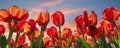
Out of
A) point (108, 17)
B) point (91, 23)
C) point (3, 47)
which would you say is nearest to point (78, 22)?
point (108, 17)

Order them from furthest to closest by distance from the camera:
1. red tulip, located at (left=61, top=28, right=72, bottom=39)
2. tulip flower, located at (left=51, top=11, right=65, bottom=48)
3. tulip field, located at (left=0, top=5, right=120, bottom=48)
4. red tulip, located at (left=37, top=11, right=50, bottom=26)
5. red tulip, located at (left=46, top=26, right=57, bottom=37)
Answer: red tulip, located at (left=61, top=28, right=72, bottom=39) → red tulip, located at (left=46, top=26, right=57, bottom=37) → tulip flower, located at (left=51, top=11, right=65, bottom=48) → red tulip, located at (left=37, top=11, right=50, bottom=26) → tulip field, located at (left=0, top=5, right=120, bottom=48)

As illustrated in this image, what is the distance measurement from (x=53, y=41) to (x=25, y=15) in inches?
89.6

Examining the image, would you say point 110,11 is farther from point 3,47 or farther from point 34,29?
point 3,47

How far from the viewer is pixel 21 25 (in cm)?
522

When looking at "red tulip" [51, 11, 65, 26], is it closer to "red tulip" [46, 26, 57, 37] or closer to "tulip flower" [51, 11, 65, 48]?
"tulip flower" [51, 11, 65, 48]

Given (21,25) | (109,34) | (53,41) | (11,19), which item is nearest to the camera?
(11,19)

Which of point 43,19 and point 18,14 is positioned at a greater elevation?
point 18,14

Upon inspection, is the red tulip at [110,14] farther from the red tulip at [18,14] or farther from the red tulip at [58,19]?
the red tulip at [18,14]

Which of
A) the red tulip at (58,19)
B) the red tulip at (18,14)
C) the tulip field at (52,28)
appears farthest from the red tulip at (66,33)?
the red tulip at (18,14)

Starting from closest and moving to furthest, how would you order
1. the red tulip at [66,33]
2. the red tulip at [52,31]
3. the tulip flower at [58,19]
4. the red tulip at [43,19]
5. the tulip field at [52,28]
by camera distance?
the tulip field at [52,28], the red tulip at [43,19], the tulip flower at [58,19], the red tulip at [52,31], the red tulip at [66,33]

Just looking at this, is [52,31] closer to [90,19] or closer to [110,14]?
[110,14]

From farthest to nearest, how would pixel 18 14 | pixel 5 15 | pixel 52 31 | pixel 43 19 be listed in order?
pixel 52 31 → pixel 43 19 → pixel 18 14 → pixel 5 15

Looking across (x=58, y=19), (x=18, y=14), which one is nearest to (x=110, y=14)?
(x=58, y=19)

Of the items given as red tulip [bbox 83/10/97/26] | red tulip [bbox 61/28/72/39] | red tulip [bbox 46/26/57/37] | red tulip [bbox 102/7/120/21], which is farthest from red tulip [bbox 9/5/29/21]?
red tulip [bbox 61/28/72/39]
